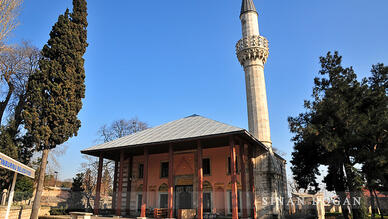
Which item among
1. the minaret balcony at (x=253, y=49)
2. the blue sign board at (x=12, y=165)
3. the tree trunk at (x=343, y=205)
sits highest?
the minaret balcony at (x=253, y=49)

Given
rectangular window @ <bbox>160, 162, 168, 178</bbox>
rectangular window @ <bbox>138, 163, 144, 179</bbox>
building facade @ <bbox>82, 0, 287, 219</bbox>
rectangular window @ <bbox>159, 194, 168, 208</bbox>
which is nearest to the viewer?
building facade @ <bbox>82, 0, 287, 219</bbox>

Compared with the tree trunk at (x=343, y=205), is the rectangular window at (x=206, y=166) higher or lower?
higher

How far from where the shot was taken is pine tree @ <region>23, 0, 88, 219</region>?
16062 millimetres

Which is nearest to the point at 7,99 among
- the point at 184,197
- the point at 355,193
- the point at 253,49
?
the point at 184,197

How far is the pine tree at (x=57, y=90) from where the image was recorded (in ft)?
52.7

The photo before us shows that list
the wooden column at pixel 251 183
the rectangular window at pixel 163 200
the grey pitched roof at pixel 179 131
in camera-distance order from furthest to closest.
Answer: the rectangular window at pixel 163 200, the wooden column at pixel 251 183, the grey pitched roof at pixel 179 131

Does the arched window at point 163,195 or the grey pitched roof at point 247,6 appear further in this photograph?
the grey pitched roof at point 247,6

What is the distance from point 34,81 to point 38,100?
4.29ft

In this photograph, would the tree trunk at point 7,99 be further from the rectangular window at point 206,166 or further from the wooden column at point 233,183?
the wooden column at point 233,183

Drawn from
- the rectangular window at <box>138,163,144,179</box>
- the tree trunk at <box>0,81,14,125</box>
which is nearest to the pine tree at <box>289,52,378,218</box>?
the rectangular window at <box>138,163,144,179</box>

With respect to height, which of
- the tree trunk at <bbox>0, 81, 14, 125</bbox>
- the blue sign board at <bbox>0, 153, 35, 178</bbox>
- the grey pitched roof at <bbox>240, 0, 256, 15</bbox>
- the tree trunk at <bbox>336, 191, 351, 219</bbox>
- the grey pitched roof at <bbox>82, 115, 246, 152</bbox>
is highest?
the grey pitched roof at <bbox>240, 0, 256, 15</bbox>

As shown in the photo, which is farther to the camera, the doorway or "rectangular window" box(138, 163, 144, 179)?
"rectangular window" box(138, 163, 144, 179)

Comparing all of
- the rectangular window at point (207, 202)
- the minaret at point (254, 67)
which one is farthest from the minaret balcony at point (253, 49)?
the rectangular window at point (207, 202)

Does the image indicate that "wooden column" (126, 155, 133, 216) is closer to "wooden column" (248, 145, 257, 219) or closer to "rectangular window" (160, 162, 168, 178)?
"rectangular window" (160, 162, 168, 178)
